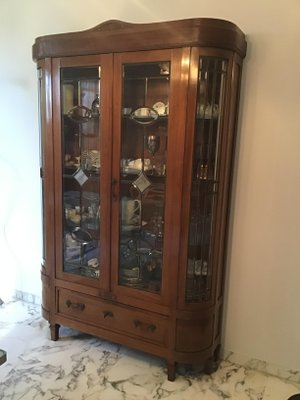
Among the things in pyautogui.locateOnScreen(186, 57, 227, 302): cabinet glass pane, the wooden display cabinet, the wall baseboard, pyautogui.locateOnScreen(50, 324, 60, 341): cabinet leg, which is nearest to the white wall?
the wooden display cabinet

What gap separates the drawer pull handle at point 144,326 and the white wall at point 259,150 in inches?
19.6

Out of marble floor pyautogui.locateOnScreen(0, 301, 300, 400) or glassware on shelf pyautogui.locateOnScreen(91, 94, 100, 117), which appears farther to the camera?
glassware on shelf pyautogui.locateOnScreen(91, 94, 100, 117)

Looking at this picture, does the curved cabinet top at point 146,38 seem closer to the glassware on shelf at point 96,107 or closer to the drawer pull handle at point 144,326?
the glassware on shelf at point 96,107

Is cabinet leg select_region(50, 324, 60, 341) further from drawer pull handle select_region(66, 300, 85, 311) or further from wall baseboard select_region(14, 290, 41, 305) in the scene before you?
wall baseboard select_region(14, 290, 41, 305)

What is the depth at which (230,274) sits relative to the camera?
2.07 m

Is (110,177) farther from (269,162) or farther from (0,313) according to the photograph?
(0,313)

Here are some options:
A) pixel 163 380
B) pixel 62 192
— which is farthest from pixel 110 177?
pixel 163 380

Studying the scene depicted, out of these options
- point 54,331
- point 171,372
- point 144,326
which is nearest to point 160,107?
point 144,326

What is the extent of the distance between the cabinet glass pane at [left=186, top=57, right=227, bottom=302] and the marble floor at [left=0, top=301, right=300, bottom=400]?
510 millimetres

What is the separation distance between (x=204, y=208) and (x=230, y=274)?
1.72 ft

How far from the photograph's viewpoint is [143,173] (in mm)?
1896

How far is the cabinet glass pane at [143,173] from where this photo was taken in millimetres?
1806

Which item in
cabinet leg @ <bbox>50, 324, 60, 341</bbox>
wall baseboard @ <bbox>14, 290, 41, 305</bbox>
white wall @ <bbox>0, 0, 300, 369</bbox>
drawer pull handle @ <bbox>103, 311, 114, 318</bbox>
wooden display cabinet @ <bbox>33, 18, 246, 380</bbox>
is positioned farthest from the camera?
wall baseboard @ <bbox>14, 290, 41, 305</bbox>

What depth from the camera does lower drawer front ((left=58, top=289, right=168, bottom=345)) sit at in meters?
1.94
